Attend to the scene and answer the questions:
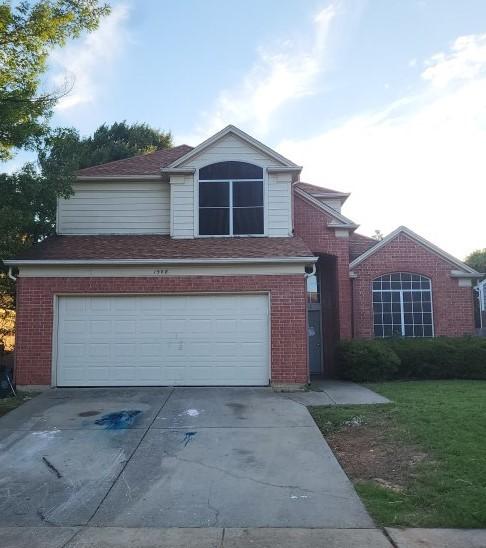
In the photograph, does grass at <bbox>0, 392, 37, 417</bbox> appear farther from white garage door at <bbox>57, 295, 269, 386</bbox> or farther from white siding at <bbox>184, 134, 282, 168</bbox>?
white siding at <bbox>184, 134, 282, 168</bbox>

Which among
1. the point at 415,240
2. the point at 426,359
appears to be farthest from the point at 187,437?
the point at 415,240

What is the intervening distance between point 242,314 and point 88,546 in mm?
7849

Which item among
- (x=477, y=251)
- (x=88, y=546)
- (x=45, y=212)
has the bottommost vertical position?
(x=88, y=546)

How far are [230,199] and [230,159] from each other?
1.13 metres

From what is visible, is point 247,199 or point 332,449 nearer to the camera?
point 332,449

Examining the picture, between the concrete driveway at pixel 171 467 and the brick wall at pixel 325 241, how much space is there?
21.3ft

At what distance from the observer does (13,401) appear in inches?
428

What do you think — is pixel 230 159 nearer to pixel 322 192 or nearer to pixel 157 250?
pixel 157 250

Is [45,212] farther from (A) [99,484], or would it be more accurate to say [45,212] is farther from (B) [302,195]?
(A) [99,484]

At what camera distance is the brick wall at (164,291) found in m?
11.8

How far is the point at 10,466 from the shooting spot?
6.90 m

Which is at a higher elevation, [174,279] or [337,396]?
[174,279]

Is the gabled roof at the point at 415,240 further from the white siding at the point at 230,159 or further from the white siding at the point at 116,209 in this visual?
the white siding at the point at 116,209

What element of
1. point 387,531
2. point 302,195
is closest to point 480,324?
point 302,195
